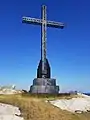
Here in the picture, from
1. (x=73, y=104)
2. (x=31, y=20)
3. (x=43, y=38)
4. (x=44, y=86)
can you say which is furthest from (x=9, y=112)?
(x=31, y=20)

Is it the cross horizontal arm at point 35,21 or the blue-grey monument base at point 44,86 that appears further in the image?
the cross horizontal arm at point 35,21

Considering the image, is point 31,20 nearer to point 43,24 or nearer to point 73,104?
point 43,24

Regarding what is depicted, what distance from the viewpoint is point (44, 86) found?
62188mm

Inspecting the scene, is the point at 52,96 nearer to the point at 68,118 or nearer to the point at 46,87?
the point at 46,87

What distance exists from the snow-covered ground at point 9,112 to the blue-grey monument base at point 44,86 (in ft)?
97.1

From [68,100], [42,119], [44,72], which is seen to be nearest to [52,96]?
[68,100]

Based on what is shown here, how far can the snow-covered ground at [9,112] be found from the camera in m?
29.5

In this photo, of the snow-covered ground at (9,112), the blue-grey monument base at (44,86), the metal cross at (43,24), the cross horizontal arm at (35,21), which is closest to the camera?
the snow-covered ground at (9,112)

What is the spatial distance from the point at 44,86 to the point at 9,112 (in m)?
31.5

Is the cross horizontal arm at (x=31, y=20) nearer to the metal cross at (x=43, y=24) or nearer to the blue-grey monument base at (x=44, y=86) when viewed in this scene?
the metal cross at (x=43, y=24)

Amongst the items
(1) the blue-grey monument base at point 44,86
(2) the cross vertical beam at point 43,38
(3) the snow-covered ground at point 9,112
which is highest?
(2) the cross vertical beam at point 43,38

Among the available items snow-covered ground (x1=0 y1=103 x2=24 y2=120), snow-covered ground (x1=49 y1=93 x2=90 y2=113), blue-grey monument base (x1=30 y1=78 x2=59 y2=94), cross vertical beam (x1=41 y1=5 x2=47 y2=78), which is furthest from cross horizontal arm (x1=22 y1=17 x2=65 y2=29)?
snow-covered ground (x1=0 y1=103 x2=24 y2=120)

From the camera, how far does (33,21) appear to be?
6750cm

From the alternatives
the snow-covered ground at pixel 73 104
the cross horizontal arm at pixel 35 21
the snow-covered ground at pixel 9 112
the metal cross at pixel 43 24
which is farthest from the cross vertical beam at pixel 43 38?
the snow-covered ground at pixel 9 112
